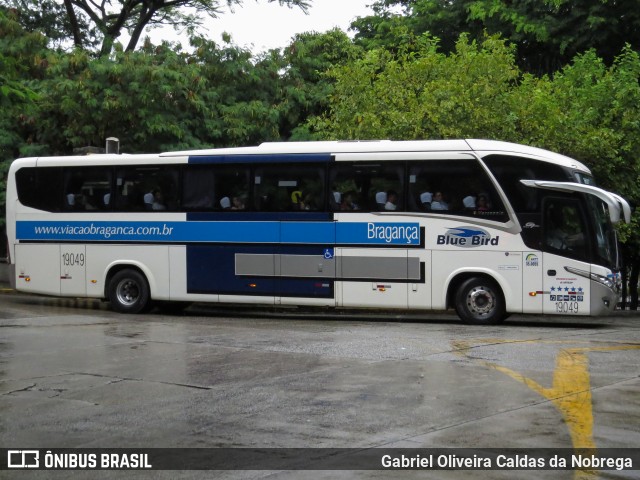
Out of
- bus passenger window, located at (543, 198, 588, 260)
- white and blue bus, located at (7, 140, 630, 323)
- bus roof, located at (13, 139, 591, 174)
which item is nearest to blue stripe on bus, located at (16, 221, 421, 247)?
white and blue bus, located at (7, 140, 630, 323)

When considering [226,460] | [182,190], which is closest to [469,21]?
[182,190]

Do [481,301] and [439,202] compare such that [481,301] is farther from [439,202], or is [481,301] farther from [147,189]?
[147,189]

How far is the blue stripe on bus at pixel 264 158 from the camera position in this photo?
19.2 m

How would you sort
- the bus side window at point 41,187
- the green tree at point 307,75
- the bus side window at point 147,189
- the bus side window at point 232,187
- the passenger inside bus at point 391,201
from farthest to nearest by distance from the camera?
the green tree at point 307,75 → the bus side window at point 41,187 → the bus side window at point 147,189 → the bus side window at point 232,187 → the passenger inside bus at point 391,201

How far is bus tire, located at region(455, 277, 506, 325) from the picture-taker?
18.0 metres

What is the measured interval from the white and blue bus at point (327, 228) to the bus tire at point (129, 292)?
0.10 ft

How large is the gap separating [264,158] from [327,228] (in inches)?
77.6

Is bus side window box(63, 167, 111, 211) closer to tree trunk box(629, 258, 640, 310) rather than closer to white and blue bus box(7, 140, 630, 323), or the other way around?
white and blue bus box(7, 140, 630, 323)

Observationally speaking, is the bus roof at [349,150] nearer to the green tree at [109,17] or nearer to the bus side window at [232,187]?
the bus side window at [232,187]

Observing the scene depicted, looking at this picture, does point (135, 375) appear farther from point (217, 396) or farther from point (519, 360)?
point (519, 360)

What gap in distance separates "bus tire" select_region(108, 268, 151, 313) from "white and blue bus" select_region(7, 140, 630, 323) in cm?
3

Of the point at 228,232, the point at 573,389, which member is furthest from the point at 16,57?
the point at 573,389

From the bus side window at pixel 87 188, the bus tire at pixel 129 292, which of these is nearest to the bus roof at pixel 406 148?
the bus side window at pixel 87 188

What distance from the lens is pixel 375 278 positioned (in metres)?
18.7
